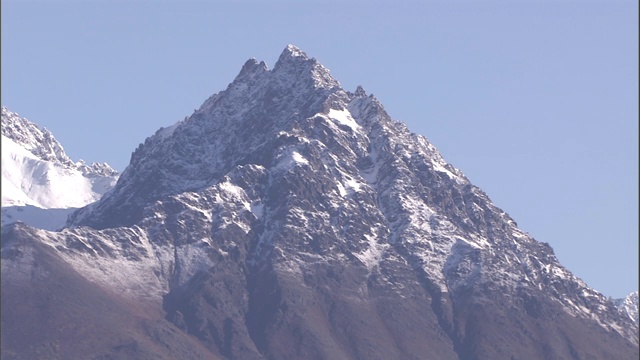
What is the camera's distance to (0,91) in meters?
84.4

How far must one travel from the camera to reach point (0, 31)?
8712 cm

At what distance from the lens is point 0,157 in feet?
295

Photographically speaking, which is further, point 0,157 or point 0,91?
point 0,157

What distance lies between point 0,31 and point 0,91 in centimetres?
473

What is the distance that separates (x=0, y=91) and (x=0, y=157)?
274 inches

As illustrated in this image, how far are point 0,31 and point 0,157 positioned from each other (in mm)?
8163
